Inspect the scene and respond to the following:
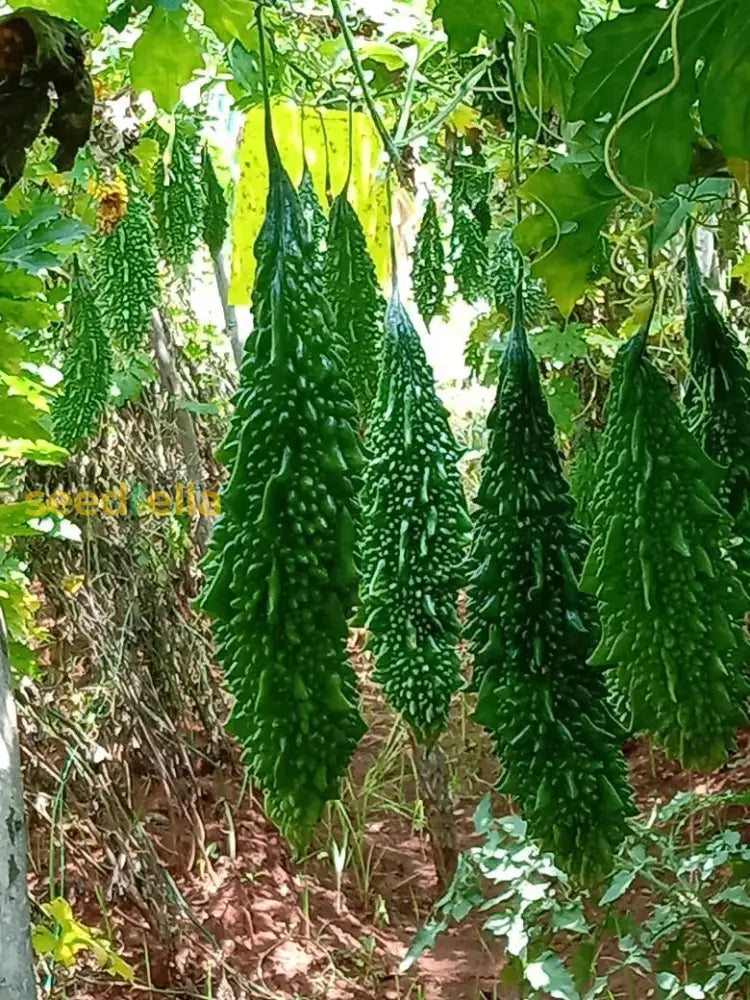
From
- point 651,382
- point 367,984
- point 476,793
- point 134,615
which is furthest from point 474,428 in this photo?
point 651,382

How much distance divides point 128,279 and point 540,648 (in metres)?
1.60

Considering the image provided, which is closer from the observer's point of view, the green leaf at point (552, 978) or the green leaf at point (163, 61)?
the green leaf at point (163, 61)

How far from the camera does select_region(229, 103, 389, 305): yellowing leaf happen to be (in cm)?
149

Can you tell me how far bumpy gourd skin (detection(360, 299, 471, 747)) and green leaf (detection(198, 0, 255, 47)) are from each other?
1.96 ft

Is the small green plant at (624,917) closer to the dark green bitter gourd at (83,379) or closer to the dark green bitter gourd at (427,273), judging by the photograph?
the dark green bitter gourd at (427,273)

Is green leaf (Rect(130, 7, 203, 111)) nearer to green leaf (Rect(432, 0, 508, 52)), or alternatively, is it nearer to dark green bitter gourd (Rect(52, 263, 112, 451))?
green leaf (Rect(432, 0, 508, 52))

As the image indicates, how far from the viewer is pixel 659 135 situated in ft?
2.74

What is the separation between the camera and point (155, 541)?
3.30 m

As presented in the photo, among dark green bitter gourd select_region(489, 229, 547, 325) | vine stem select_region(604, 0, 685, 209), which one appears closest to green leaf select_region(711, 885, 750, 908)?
dark green bitter gourd select_region(489, 229, 547, 325)

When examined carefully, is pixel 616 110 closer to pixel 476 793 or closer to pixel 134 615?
pixel 134 615

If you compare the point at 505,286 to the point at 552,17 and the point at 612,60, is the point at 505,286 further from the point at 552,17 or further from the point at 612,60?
the point at 612,60

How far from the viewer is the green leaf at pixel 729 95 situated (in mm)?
799

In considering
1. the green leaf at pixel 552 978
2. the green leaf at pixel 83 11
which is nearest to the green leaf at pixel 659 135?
the green leaf at pixel 83 11

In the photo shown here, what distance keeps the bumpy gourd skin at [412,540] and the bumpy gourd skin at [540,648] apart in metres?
0.03
